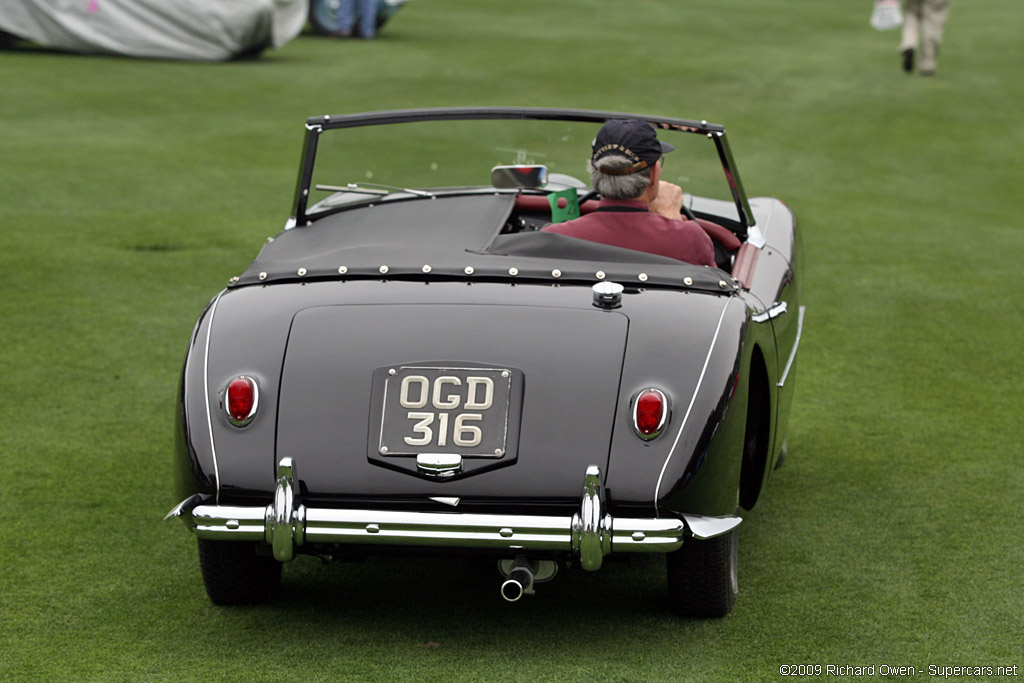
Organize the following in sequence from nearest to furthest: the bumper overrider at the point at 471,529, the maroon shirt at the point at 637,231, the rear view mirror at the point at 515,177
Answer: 1. the bumper overrider at the point at 471,529
2. the maroon shirt at the point at 637,231
3. the rear view mirror at the point at 515,177

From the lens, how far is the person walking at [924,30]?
55.5 feet

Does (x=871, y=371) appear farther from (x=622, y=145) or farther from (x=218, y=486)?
(x=218, y=486)

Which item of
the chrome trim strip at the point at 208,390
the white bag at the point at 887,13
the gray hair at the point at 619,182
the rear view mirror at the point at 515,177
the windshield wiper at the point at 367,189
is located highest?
the gray hair at the point at 619,182

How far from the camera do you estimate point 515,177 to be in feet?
17.0

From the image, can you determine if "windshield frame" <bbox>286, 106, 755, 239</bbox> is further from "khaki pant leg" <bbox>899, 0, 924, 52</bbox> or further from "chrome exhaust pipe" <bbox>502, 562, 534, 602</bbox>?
"khaki pant leg" <bbox>899, 0, 924, 52</bbox>

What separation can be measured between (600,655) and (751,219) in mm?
2053

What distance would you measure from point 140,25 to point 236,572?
593 inches

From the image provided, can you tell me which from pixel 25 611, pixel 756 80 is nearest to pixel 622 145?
pixel 25 611

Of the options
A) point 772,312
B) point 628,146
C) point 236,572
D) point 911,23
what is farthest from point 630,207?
point 911,23

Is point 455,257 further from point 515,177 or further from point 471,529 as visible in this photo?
point 515,177

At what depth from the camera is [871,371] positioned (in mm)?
6742

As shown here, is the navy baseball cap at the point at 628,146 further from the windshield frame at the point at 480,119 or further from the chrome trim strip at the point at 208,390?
the chrome trim strip at the point at 208,390

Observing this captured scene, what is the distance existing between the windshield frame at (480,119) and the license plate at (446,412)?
62.9 inches

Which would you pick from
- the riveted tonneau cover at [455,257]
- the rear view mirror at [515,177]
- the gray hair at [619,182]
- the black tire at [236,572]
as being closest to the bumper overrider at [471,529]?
the black tire at [236,572]
